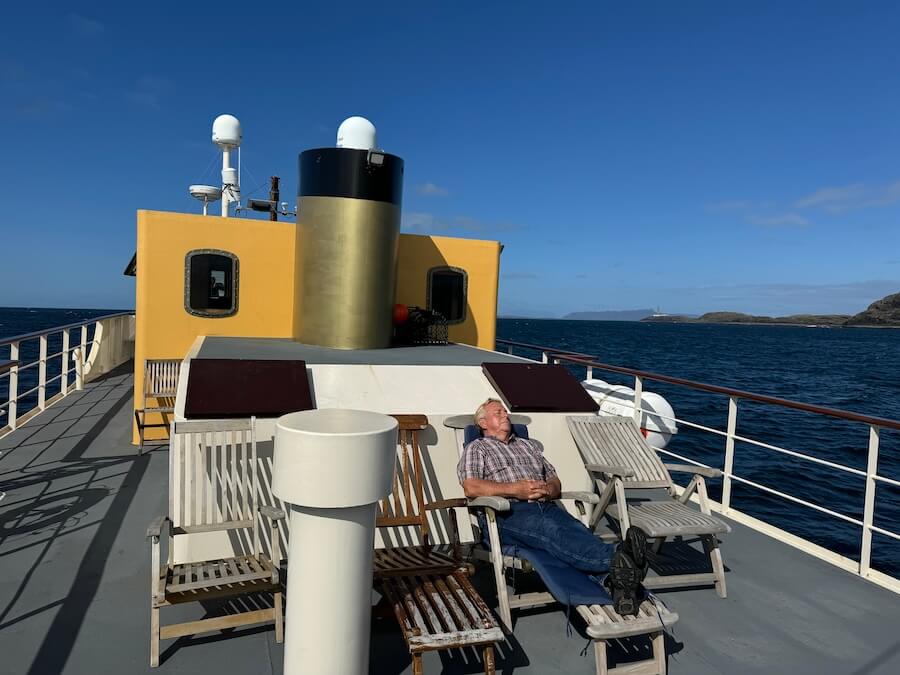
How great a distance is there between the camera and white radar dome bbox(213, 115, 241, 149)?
909 cm

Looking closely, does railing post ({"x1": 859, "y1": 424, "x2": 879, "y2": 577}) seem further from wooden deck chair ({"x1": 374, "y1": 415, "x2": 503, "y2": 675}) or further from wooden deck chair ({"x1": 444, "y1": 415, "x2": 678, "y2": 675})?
wooden deck chair ({"x1": 374, "y1": 415, "x2": 503, "y2": 675})

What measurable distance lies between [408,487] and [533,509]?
79cm

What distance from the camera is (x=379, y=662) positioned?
9.21 ft

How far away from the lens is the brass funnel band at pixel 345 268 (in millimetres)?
Result: 6043

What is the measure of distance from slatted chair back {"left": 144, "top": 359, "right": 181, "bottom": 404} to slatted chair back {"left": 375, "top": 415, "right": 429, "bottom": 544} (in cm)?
362

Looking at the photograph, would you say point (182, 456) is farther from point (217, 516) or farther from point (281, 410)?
point (281, 410)

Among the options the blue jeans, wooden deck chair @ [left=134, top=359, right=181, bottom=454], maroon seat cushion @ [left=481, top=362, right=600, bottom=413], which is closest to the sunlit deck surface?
the blue jeans

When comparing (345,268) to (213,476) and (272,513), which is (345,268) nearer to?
(213,476)

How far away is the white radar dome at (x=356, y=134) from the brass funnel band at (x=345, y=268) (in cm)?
107

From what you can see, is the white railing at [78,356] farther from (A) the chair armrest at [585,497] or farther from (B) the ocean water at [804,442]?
(B) the ocean water at [804,442]

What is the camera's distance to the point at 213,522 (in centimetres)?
343

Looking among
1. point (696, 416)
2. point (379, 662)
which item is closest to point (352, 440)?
point (379, 662)

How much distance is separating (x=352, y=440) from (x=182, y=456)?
5.60ft

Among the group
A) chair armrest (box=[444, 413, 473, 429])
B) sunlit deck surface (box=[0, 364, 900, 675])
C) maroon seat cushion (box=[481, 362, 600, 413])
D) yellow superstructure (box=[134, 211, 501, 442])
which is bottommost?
sunlit deck surface (box=[0, 364, 900, 675])
